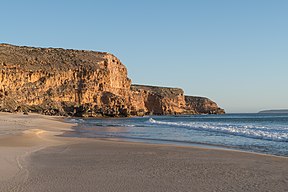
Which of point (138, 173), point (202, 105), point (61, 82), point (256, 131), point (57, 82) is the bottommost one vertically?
point (138, 173)

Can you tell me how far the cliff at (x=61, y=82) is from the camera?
222 ft

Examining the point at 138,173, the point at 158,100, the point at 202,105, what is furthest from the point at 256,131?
the point at 202,105

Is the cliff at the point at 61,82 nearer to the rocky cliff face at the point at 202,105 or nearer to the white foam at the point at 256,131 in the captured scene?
the white foam at the point at 256,131

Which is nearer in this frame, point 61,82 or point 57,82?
point 57,82

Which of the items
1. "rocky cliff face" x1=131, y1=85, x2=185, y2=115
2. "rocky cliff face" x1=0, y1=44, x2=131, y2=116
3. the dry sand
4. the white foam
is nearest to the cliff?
"rocky cliff face" x1=0, y1=44, x2=131, y2=116

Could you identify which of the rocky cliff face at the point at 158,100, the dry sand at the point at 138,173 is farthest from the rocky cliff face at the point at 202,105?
the dry sand at the point at 138,173

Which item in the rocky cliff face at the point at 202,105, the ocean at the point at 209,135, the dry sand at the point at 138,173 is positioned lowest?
the dry sand at the point at 138,173

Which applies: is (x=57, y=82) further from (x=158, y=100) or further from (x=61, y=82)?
(x=158, y=100)

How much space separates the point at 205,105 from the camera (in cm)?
16062

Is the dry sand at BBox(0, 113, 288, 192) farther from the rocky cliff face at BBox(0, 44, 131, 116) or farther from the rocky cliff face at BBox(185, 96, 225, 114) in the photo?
the rocky cliff face at BBox(185, 96, 225, 114)

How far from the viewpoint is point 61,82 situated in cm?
7788

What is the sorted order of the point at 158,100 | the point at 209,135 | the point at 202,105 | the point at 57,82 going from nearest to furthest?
the point at 209,135
the point at 57,82
the point at 158,100
the point at 202,105

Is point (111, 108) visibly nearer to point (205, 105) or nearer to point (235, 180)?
point (235, 180)

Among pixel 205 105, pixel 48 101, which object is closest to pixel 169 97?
pixel 205 105
